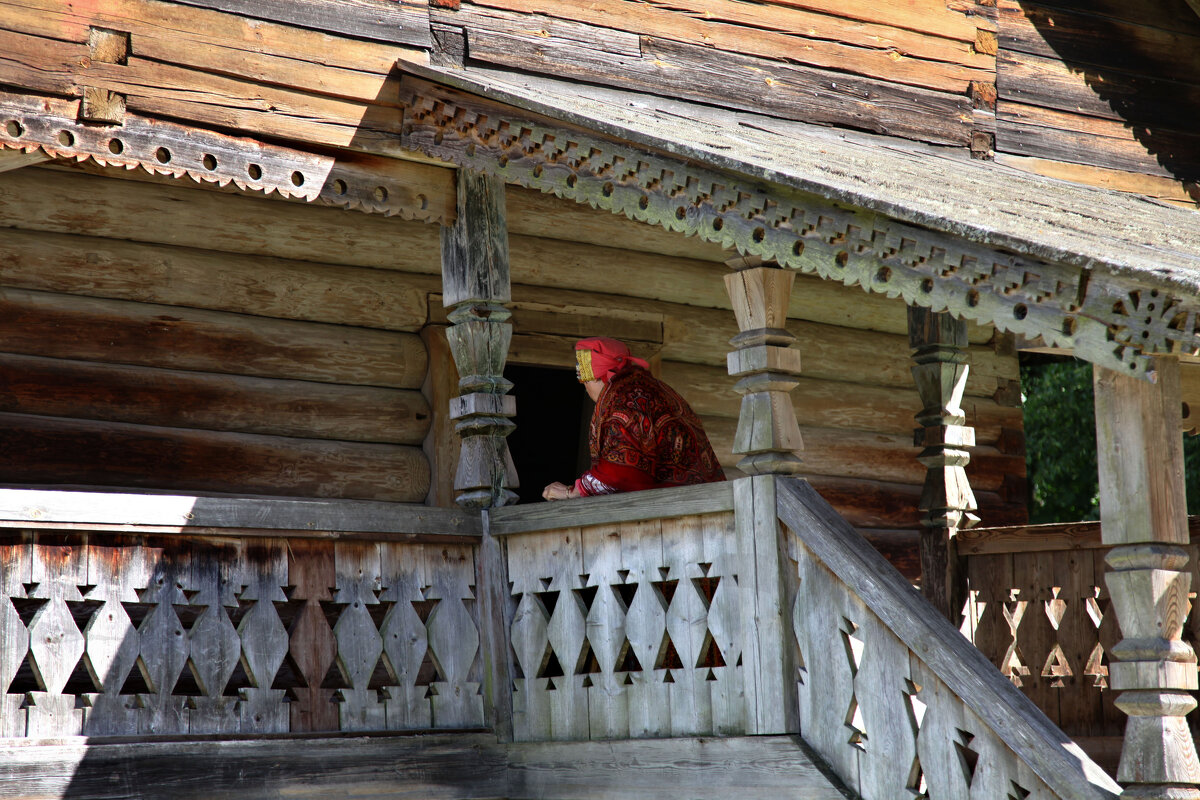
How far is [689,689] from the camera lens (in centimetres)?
587

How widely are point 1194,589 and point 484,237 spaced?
13.2ft

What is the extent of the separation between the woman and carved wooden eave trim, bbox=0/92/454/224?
1.32 metres

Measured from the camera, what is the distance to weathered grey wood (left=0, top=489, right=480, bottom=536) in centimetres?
570

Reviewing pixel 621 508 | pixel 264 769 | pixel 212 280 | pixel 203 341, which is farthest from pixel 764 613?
pixel 212 280

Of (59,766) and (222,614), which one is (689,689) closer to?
(222,614)

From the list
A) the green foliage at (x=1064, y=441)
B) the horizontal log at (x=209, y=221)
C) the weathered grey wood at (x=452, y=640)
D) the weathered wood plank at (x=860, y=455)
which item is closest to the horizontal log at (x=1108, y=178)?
the weathered wood plank at (x=860, y=455)

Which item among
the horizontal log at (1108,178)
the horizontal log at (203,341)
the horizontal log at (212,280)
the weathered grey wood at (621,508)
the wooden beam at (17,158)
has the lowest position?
the weathered grey wood at (621,508)

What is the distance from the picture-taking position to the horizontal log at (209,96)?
6.24 metres

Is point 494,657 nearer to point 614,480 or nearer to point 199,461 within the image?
point 614,480

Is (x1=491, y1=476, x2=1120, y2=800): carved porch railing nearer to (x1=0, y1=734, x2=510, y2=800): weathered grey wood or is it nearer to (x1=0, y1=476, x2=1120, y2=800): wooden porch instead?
(x1=0, y1=476, x2=1120, y2=800): wooden porch

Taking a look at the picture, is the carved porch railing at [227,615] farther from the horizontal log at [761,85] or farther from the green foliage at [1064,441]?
the green foliage at [1064,441]

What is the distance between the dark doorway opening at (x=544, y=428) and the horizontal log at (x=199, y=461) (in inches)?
138

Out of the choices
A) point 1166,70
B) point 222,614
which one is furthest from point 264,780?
point 1166,70

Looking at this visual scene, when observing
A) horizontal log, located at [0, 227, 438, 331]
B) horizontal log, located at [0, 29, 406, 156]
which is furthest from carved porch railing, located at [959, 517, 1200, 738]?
horizontal log, located at [0, 29, 406, 156]
